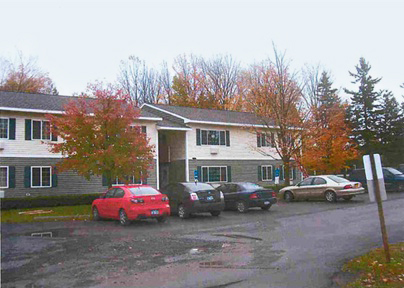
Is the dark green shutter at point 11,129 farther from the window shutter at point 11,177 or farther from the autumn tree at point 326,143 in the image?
the autumn tree at point 326,143

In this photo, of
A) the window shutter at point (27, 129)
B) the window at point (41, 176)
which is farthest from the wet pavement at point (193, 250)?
the window shutter at point (27, 129)

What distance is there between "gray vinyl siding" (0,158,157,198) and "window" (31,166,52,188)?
0.78ft

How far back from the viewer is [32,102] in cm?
2578

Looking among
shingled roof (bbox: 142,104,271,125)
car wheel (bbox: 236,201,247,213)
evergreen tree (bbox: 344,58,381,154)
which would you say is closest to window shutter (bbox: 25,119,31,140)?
shingled roof (bbox: 142,104,271,125)

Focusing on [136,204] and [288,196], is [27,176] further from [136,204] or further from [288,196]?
[288,196]

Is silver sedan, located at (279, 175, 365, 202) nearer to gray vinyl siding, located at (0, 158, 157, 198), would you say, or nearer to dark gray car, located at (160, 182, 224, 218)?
dark gray car, located at (160, 182, 224, 218)

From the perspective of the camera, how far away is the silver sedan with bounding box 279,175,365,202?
2300cm

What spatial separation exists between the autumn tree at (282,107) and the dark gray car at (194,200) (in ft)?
42.3

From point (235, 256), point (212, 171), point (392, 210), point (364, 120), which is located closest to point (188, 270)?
point (235, 256)

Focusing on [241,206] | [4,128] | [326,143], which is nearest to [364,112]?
[326,143]

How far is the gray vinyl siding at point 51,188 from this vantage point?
23.9 metres

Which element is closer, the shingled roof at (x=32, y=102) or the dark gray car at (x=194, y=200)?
the dark gray car at (x=194, y=200)

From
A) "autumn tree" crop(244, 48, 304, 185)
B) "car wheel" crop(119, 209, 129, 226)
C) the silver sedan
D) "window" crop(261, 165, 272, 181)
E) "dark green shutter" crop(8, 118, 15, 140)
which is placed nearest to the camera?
"car wheel" crop(119, 209, 129, 226)

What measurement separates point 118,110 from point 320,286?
15.7 m
